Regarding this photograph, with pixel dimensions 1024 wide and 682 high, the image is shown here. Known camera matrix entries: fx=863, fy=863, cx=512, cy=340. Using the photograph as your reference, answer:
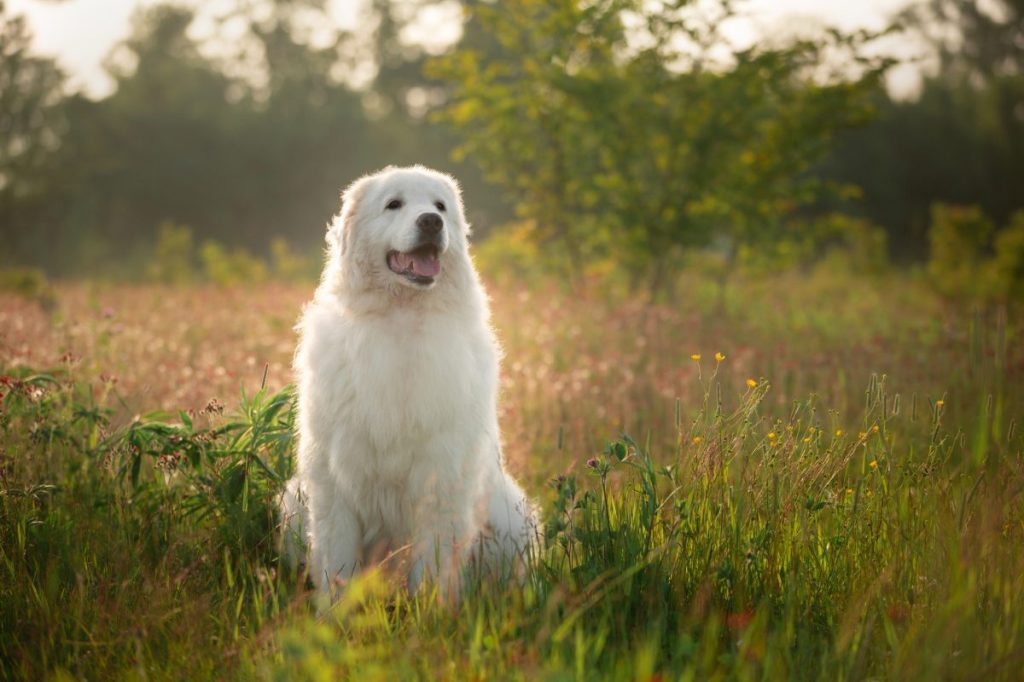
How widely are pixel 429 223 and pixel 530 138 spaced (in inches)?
302

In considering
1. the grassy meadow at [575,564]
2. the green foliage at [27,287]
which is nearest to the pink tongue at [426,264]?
the grassy meadow at [575,564]

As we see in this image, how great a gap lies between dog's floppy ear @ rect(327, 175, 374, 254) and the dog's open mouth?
0.29 meters

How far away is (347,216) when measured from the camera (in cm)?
376

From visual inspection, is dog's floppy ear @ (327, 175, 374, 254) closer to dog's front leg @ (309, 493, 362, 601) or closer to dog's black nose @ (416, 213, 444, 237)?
dog's black nose @ (416, 213, 444, 237)

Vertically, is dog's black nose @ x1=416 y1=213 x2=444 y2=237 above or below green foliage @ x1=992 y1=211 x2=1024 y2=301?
below

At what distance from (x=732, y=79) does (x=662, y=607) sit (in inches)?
346

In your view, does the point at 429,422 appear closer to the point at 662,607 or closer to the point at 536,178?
the point at 662,607

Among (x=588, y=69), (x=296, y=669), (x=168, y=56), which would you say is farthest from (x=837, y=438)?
(x=168, y=56)

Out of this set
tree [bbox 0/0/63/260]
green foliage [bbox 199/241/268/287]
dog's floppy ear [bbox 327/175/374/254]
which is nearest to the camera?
dog's floppy ear [bbox 327/175/374/254]

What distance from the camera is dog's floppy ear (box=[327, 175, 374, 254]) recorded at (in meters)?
3.72

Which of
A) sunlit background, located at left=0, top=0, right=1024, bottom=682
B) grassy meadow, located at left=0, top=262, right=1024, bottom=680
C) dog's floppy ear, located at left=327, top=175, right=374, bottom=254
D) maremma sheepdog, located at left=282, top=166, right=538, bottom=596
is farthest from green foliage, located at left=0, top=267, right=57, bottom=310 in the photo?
maremma sheepdog, located at left=282, top=166, right=538, bottom=596

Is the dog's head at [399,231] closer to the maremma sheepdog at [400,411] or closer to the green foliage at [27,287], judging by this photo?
the maremma sheepdog at [400,411]

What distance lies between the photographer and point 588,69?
1021cm

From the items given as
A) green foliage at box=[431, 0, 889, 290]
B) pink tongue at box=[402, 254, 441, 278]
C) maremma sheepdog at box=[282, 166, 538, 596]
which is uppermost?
green foliage at box=[431, 0, 889, 290]
